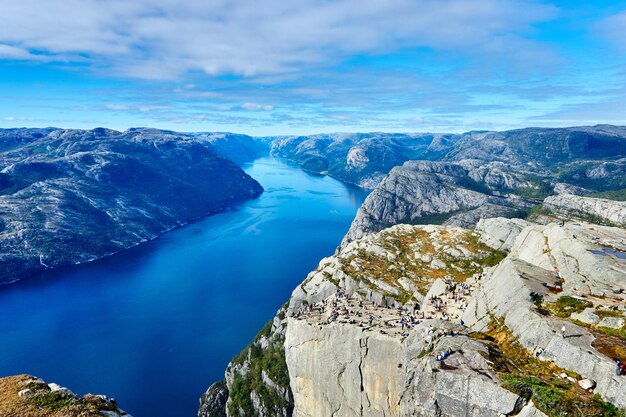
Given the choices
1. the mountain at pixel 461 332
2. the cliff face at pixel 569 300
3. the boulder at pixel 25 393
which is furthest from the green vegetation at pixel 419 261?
the boulder at pixel 25 393

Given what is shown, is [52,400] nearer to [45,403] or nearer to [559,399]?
[45,403]

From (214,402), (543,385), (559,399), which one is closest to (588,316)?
(543,385)

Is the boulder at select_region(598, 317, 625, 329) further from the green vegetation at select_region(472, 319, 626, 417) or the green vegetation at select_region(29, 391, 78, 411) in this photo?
the green vegetation at select_region(29, 391, 78, 411)

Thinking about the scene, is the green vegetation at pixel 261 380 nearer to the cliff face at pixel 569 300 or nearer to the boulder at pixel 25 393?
the cliff face at pixel 569 300

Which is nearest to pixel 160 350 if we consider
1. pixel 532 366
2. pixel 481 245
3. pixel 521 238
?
pixel 481 245

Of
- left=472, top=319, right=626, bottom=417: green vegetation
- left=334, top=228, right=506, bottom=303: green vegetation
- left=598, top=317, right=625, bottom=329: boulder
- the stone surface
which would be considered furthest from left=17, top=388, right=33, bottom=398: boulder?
the stone surface

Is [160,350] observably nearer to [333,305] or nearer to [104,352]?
[104,352]
